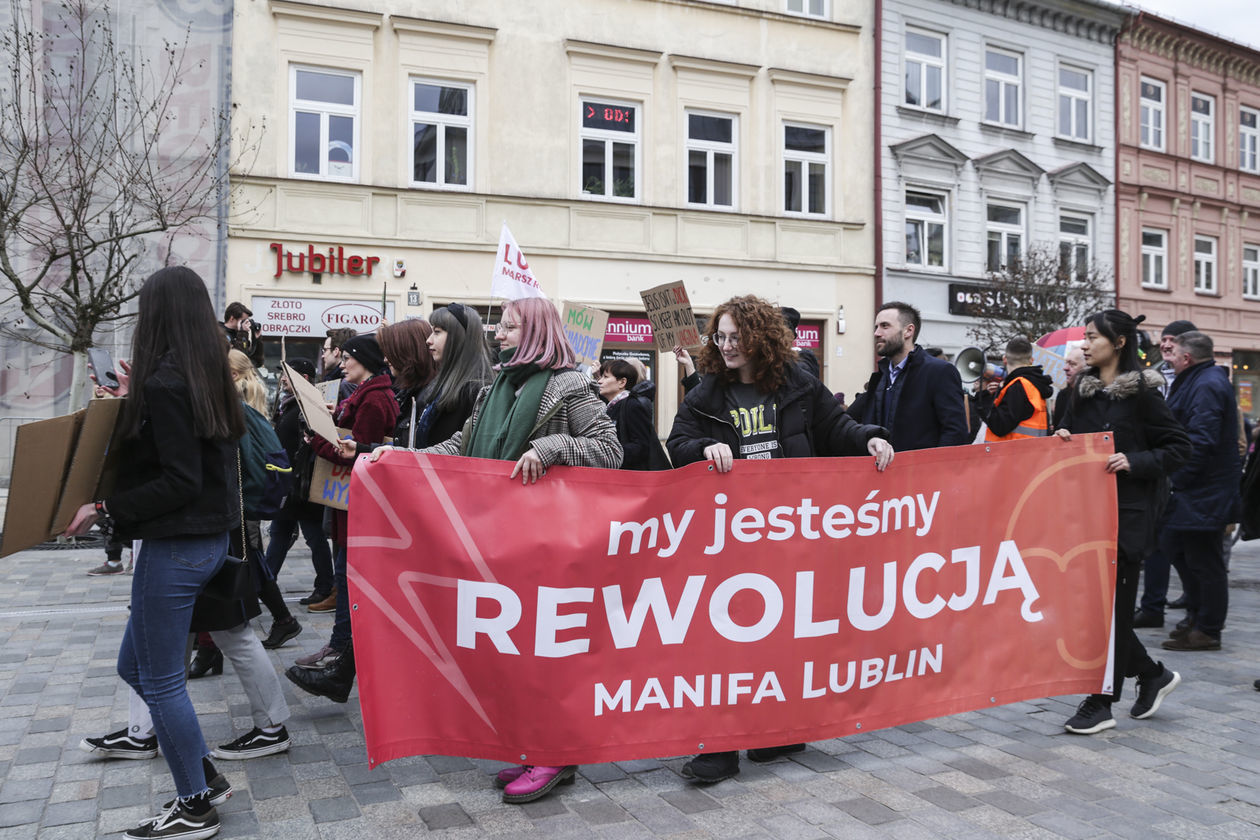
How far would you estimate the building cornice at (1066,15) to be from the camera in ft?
73.1

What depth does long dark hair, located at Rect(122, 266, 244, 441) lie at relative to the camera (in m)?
3.38

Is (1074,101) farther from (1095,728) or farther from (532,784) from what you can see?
(532,784)

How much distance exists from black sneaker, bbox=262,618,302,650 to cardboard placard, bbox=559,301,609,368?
3.20 metres

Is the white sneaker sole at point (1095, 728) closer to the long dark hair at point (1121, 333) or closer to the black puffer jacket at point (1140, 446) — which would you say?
the black puffer jacket at point (1140, 446)

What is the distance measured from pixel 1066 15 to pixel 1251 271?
10110 mm

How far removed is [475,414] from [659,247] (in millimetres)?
14593

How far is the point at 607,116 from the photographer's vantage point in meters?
18.2

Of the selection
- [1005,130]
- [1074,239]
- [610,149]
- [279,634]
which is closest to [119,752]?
[279,634]

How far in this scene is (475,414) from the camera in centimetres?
420

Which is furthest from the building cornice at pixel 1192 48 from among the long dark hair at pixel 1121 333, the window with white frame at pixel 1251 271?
the long dark hair at pixel 1121 333

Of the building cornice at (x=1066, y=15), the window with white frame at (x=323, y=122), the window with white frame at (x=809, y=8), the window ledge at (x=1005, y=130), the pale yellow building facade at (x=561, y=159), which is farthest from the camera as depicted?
the building cornice at (x=1066, y=15)

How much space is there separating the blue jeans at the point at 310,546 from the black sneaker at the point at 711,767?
13.2 feet

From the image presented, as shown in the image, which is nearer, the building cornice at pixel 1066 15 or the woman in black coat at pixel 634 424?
the woman in black coat at pixel 634 424

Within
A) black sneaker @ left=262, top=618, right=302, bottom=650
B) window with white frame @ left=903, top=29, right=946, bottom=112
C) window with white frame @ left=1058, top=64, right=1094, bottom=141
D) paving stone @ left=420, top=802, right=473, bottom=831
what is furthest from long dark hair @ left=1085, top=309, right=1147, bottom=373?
window with white frame @ left=1058, top=64, right=1094, bottom=141
